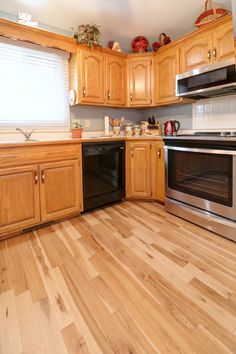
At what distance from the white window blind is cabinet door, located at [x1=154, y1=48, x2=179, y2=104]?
124 centimetres

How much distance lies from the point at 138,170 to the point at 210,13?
191 centimetres

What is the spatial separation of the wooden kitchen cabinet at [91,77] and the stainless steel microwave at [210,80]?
1.01m

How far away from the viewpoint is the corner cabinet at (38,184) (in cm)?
194

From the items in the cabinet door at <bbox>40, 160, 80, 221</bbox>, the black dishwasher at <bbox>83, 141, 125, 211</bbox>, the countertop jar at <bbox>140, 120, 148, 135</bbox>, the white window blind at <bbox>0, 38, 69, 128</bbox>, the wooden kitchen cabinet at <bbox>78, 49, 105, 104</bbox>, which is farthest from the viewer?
the countertop jar at <bbox>140, 120, 148, 135</bbox>

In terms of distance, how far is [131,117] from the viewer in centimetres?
356

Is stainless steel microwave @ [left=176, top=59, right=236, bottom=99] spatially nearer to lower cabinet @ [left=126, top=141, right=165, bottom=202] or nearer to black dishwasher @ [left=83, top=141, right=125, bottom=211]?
lower cabinet @ [left=126, top=141, right=165, bottom=202]

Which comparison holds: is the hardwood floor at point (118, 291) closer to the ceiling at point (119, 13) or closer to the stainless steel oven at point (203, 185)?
the stainless steel oven at point (203, 185)

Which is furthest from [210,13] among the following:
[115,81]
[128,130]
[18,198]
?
[18,198]

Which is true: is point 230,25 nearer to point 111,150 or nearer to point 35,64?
point 111,150

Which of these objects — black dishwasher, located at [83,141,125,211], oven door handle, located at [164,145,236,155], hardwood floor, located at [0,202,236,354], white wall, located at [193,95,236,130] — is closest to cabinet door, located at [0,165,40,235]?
hardwood floor, located at [0,202,236,354]

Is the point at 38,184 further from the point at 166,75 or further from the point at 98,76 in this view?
the point at 166,75

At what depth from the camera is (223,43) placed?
213 centimetres

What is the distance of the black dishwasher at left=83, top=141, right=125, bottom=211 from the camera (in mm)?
2508

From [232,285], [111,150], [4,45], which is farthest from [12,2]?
[232,285]
